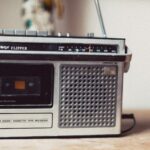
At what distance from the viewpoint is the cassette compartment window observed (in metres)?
0.71

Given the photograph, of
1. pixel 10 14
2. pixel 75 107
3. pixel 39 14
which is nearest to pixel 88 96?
pixel 75 107

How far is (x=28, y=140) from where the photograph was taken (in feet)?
2.35

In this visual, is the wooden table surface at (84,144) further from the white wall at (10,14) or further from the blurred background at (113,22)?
the white wall at (10,14)

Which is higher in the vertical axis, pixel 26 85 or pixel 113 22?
pixel 113 22

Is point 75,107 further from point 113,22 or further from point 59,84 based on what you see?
point 113,22

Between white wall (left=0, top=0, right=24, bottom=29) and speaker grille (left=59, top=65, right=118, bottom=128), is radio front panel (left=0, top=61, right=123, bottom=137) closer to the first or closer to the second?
speaker grille (left=59, top=65, right=118, bottom=128)

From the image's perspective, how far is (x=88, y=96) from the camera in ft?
2.43

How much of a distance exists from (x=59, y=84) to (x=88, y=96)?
0.07 m

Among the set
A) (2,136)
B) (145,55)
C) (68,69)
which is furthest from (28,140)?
(145,55)

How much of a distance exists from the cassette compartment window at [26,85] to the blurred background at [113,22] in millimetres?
381

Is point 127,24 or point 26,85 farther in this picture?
point 127,24

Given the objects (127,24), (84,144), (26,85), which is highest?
(127,24)

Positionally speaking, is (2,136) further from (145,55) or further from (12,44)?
(145,55)

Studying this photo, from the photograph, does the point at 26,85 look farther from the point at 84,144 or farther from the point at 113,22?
the point at 113,22
